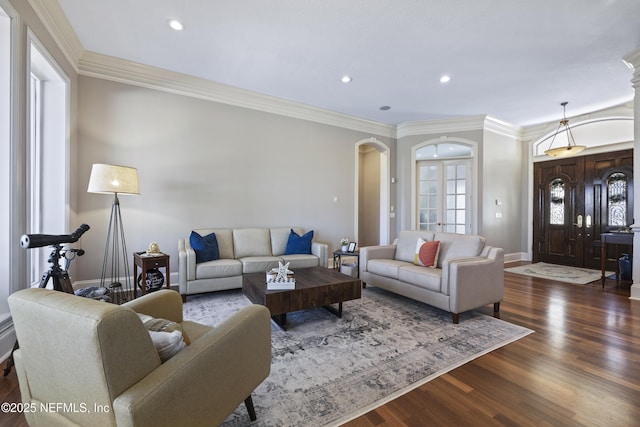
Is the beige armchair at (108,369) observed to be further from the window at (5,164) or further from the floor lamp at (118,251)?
the floor lamp at (118,251)

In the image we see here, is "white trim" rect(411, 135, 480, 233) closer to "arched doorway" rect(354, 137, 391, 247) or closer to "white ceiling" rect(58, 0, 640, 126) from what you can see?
"arched doorway" rect(354, 137, 391, 247)

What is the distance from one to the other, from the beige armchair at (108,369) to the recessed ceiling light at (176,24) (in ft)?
9.40

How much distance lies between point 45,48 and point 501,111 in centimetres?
664

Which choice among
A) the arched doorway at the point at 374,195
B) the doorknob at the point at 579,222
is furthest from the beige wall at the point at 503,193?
the arched doorway at the point at 374,195

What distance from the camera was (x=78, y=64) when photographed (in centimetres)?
342

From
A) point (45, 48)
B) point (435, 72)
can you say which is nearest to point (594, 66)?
point (435, 72)

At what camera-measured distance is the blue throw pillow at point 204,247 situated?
3.64 meters

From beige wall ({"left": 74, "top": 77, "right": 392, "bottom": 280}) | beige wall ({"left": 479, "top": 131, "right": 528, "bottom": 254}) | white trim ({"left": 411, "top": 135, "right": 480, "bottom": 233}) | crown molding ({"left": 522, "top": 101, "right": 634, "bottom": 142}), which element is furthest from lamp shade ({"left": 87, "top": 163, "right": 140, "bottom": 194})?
crown molding ({"left": 522, "top": 101, "right": 634, "bottom": 142})

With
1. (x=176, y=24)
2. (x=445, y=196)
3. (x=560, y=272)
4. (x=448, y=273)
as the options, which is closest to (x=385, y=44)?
(x=176, y=24)

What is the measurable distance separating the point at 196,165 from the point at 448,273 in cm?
370

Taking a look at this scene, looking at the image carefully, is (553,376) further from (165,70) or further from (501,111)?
(165,70)

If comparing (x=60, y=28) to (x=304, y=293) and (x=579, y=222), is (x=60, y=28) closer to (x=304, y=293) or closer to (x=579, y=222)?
(x=304, y=293)

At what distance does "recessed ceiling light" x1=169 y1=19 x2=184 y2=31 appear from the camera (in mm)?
2805

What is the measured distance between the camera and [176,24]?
2.84 m
